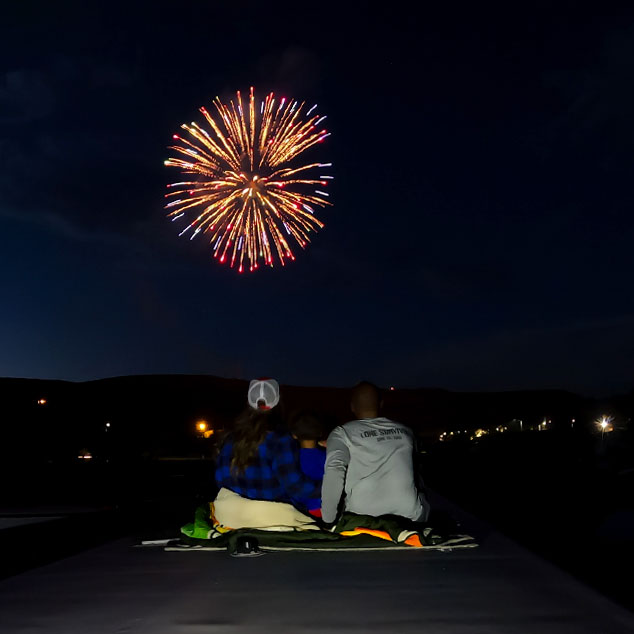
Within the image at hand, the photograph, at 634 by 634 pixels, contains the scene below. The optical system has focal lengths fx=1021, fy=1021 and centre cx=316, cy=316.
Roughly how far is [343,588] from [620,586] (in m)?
2.34

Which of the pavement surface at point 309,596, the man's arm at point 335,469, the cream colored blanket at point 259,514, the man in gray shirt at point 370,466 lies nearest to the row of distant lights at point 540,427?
the man in gray shirt at point 370,466

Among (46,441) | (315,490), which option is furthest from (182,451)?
(315,490)

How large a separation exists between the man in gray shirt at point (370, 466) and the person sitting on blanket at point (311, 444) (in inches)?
32.4

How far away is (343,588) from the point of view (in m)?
5.38

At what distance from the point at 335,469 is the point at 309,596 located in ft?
6.36

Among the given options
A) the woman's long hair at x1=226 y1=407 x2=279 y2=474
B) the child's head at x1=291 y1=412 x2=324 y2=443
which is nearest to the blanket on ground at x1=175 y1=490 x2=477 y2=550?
the woman's long hair at x1=226 y1=407 x2=279 y2=474

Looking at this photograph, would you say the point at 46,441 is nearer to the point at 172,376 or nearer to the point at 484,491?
the point at 484,491

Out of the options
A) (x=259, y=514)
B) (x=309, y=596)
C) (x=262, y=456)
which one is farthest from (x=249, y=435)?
(x=309, y=596)

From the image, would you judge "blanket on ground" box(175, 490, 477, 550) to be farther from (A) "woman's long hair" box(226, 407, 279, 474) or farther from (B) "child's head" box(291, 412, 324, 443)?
(B) "child's head" box(291, 412, 324, 443)

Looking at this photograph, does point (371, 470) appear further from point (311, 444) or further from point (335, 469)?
point (311, 444)

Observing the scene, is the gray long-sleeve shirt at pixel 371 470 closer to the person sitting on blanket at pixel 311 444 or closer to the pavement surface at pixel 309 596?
the pavement surface at pixel 309 596

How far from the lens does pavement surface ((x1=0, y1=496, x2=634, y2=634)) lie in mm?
4328

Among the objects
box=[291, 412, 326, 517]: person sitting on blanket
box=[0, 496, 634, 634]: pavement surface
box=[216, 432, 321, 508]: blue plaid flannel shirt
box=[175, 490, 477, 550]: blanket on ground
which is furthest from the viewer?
box=[291, 412, 326, 517]: person sitting on blanket

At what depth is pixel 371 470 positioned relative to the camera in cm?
728
